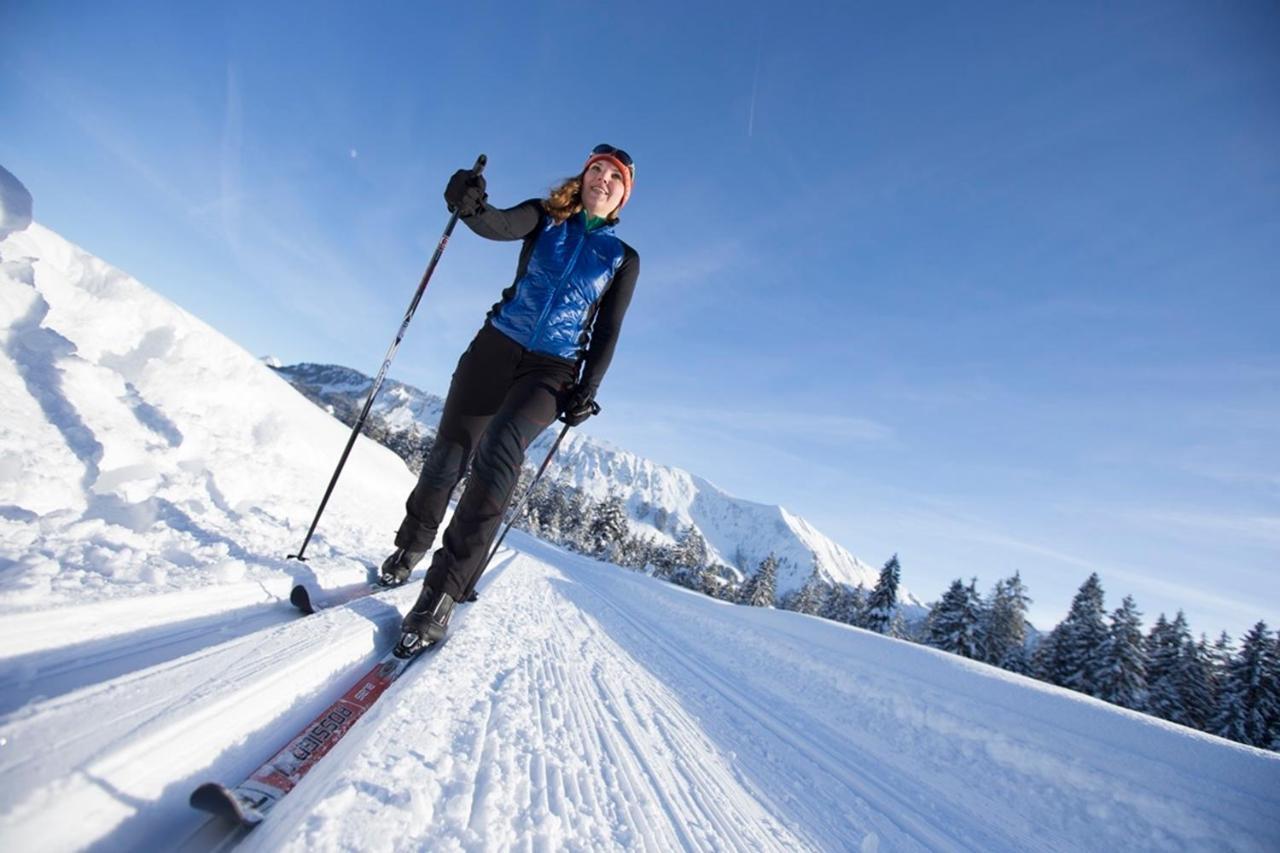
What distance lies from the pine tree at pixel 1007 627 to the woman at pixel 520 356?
3852 cm

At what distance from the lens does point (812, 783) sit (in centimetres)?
365

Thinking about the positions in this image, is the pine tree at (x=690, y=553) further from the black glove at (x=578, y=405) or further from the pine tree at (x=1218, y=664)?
the black glove at (x=578, y=405)

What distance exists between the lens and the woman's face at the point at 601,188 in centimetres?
315

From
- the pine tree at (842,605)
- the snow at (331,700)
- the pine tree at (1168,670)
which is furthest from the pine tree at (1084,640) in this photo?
the snow at (331,700)

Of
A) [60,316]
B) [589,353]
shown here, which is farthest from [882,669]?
[60,316]

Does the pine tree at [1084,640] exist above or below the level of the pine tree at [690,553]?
above

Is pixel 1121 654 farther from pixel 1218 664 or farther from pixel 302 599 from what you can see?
pixel 302 599

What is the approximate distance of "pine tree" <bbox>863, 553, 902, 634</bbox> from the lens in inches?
1404

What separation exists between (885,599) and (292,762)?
1601 inches

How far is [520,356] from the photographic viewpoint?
3.01m

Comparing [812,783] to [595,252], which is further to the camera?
[812,783]

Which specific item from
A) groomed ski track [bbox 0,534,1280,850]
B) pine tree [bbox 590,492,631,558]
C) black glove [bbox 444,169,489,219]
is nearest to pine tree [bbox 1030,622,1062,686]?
groomed ski track [bbox 0,534,1280,850]

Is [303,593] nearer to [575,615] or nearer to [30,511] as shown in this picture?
[30,511]

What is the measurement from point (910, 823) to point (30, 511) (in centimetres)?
538
